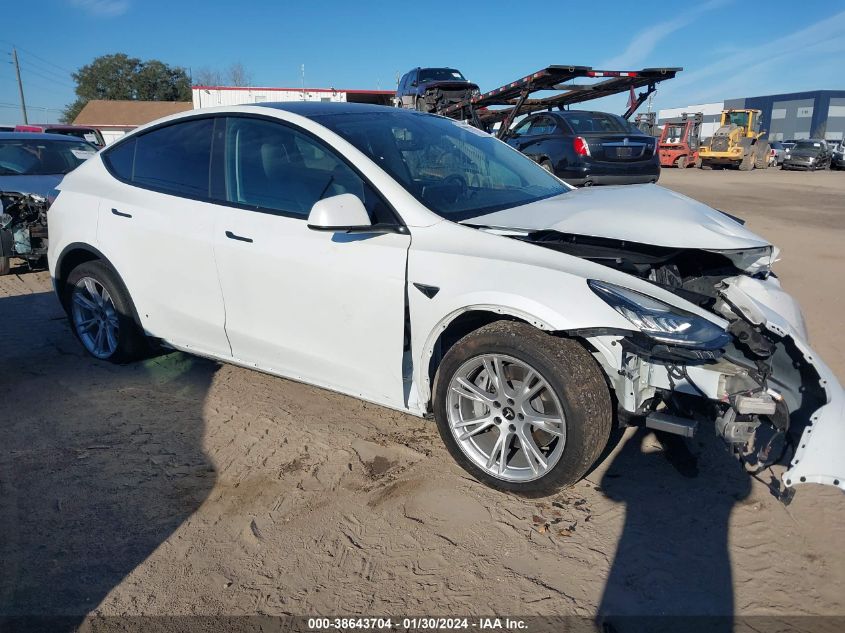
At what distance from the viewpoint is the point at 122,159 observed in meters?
4.45

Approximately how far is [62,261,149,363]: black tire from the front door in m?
1.04

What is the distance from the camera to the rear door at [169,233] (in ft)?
12.5

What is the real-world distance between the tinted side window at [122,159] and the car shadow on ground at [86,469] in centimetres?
143

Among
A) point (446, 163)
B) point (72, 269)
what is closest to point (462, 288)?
point (446, 163)

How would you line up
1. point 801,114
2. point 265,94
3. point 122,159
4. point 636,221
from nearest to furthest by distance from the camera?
1. point 636,221
2. point 122,159
3. point 265,94
4. point 801,114

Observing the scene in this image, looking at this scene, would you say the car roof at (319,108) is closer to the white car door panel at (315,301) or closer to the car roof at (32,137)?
the white car door panel at (315,301)

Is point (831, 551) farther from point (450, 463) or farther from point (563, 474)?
point (450, 463)

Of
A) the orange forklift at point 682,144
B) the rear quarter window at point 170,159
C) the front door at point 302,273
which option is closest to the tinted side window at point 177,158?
the rear quarter window at point 170,159

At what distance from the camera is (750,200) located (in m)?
15.2

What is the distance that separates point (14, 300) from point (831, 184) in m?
23.4

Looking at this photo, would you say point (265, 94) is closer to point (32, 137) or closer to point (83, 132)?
point (83, 132)

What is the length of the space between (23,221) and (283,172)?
5.39m

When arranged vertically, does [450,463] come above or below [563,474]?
below

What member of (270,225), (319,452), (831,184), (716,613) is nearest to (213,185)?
(270,225)
